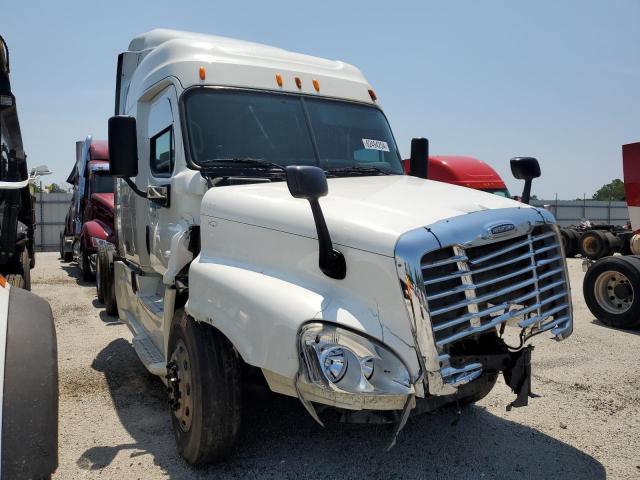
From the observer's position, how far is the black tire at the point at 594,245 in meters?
14.1

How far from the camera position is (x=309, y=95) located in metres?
4.32

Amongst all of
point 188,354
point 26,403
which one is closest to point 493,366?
point 188,354

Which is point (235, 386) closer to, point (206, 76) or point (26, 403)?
point (26, 403)

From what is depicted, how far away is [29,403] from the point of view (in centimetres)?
202

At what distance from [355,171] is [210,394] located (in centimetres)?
191

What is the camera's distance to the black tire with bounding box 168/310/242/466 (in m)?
3.11

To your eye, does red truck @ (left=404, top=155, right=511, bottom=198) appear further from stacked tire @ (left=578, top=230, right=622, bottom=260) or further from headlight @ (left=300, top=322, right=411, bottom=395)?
headlight @ (left=300, top=322, right=411, bottom=395)

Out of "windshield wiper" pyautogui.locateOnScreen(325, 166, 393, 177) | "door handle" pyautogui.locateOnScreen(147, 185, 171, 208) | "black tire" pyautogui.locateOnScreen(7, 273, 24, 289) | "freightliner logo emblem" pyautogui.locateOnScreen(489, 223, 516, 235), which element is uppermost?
"windshield wiper" pyautogui.locateOnScreen(325, 166, 393, 177)

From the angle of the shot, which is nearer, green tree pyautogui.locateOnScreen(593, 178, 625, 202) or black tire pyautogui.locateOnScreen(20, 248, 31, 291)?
black tire pyautogui.locateOnScreen(20, 248, 31, 291)

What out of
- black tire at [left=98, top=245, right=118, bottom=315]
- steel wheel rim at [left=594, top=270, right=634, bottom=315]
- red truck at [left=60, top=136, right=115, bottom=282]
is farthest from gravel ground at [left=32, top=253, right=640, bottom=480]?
red truck at [left=60, top=136, right=115, bottom=282]

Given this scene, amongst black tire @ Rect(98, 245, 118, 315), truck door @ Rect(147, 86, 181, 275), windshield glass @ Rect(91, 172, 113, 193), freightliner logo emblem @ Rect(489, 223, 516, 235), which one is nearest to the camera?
freightliner logo emblem @ Rect(489, 223, 516, 235)

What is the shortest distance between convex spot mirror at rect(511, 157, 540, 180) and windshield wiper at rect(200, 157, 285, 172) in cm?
167

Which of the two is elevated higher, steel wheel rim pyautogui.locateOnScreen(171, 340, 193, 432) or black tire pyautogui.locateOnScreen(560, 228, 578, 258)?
black tire pyautogui.locateOnScreen(560, 228, 578, 258)

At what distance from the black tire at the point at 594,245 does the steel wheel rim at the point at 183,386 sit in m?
13.1
